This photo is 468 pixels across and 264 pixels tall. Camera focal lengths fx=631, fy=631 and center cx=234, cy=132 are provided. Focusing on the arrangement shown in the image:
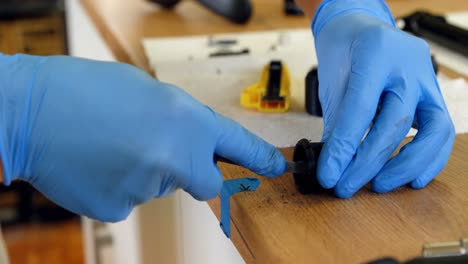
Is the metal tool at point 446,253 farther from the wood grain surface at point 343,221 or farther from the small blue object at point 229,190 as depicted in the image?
the small blue object at point 229,190

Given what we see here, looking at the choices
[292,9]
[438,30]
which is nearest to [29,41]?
[292,9]

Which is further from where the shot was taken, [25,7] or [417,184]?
[25,7]

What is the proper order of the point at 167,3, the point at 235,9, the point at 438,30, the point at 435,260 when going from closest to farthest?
the point at 435,260 < the point at 438,30 < the point at 235,9 < the point at 167,3

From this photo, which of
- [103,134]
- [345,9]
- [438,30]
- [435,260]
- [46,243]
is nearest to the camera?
[435,260]

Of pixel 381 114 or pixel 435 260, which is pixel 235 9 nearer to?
pixel 381 114

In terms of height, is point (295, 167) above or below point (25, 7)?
above

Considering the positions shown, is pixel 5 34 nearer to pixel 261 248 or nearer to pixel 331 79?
pixel 331 79

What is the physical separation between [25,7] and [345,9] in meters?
1.73

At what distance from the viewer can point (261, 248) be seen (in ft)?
1.72

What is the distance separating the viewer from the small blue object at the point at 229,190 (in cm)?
60

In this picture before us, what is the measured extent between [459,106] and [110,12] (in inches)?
28.3

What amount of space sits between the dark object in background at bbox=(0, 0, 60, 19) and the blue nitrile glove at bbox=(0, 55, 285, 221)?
1760mm

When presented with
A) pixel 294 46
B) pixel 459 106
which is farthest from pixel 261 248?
pixel 294 46

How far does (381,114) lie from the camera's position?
60 cm
